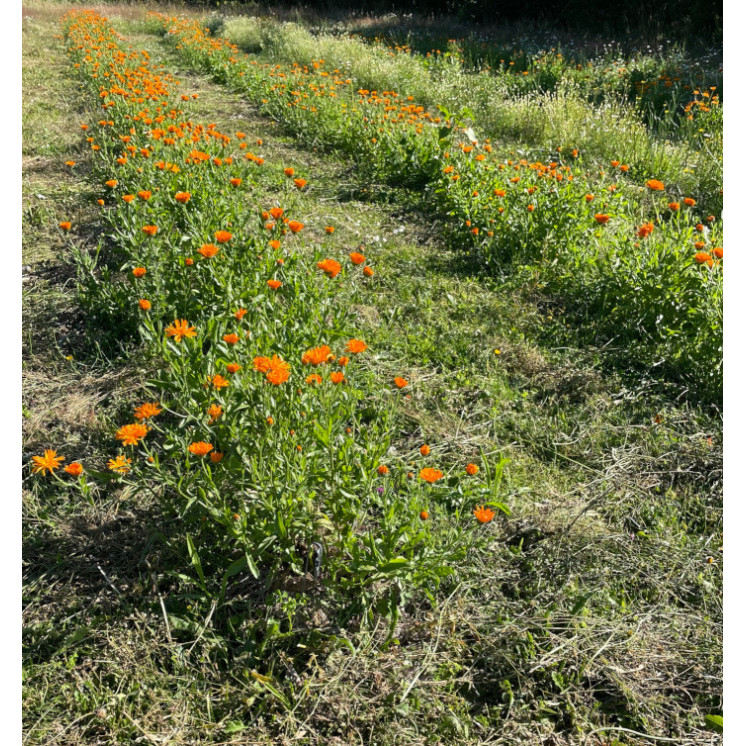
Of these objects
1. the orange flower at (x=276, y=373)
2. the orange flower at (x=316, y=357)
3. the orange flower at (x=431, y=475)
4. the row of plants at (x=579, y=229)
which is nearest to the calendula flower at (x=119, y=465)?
the orange flower at (x=276, y=373)

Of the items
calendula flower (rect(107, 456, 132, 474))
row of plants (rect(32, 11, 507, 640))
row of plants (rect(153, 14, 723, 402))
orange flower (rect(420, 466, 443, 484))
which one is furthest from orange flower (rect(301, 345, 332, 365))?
row of plants (rect(153, 14, 723, 402))

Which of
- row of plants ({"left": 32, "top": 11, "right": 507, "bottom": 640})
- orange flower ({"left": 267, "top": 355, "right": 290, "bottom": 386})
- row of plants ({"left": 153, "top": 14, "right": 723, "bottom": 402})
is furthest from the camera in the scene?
row of plants ({"left": 153, "top": 14, "right": 723, "bottom": 402})

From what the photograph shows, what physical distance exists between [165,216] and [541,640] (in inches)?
126

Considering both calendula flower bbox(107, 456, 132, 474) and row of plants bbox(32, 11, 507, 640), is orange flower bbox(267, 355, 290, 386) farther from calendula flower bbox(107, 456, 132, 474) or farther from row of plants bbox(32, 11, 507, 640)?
calendula flower bbox(107, 456, 132, 474)

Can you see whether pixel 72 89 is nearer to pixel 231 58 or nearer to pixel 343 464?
pixel 231 58

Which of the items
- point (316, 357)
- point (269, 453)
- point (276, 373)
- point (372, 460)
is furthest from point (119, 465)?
point (372, 460)

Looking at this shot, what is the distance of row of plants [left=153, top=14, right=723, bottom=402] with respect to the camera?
3322mm

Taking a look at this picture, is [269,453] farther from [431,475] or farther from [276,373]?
[431,475]

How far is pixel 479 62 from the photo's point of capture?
1059 cm

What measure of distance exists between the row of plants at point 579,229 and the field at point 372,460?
1.1 inches

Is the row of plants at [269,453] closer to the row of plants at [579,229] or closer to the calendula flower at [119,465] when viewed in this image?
the calendula flower at [119,465]

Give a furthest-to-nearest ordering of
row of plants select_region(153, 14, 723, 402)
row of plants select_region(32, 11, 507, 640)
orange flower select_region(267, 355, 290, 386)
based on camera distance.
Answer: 1. row of plants select_region(153, 14, 723, 402)
2. row of plants select_region(32, 11, 507, 640)
3. orange flower select_region(267, 355, 290, 386)

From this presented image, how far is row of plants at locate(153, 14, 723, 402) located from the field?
0.03 meters

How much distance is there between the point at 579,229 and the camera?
4137 mm
